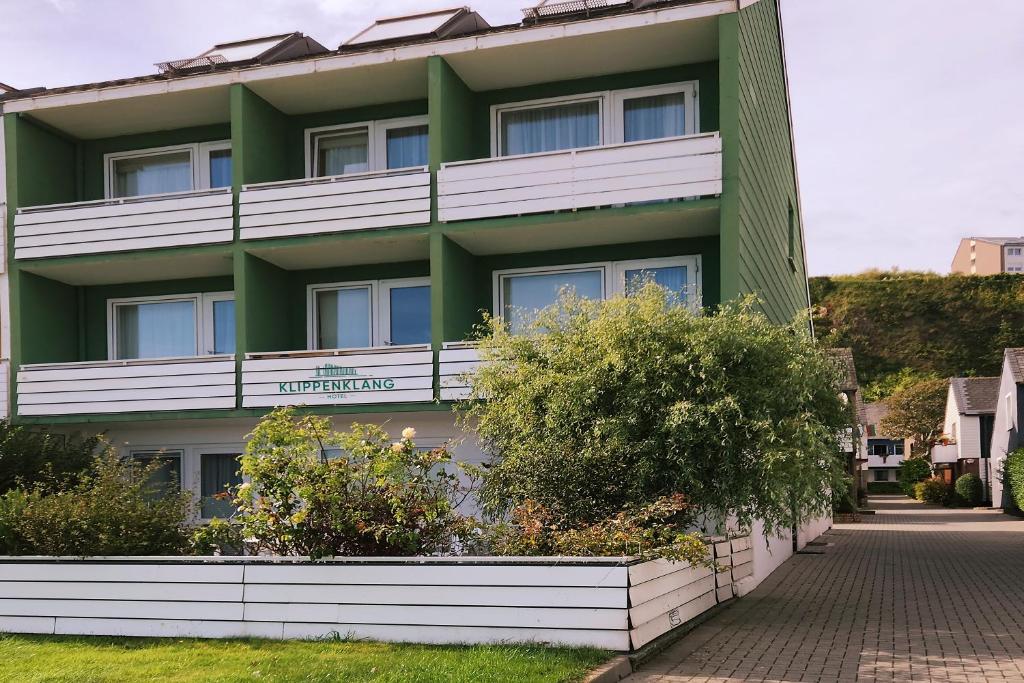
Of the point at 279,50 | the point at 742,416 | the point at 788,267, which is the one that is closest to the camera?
the point at 742,416

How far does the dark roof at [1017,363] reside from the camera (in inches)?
1390

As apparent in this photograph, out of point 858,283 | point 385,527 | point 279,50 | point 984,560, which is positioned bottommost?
point 984,560

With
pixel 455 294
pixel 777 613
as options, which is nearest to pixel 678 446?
pixel 777 613

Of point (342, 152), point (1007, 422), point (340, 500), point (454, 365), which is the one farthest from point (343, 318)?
point (1007, 422)

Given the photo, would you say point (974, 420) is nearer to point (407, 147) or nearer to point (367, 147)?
point (407, 147)

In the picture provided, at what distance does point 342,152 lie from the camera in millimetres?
17734

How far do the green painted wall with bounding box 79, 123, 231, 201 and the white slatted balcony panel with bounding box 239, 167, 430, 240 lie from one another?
289 centimetres

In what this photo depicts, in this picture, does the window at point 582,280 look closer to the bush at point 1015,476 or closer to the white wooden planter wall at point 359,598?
the white wooden planter wall at point 359,598

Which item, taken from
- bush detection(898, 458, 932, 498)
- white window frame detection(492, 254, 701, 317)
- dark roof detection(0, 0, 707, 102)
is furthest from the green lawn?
bush detection(898, 458, 932, 498)

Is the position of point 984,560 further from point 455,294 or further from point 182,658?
point 182,658

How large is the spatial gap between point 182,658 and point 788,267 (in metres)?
17.6

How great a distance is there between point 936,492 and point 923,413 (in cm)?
2734

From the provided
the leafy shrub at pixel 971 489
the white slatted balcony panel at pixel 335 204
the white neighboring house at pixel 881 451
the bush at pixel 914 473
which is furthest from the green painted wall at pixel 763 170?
the white neighboring house at pixel 881 451

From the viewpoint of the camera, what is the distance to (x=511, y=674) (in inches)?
293
